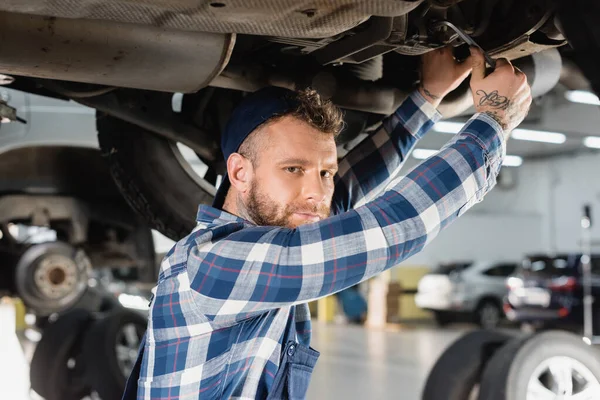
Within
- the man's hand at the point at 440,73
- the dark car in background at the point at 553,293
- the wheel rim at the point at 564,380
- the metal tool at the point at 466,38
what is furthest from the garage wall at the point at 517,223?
the metal tool at the point at 466,38

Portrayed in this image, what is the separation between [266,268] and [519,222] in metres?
19.7

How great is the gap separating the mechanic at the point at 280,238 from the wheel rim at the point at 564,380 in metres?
1.68

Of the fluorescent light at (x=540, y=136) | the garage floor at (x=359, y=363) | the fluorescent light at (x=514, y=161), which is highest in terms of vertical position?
the fluorescent light at (x=514, y=161)

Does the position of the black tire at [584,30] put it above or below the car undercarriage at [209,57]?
below

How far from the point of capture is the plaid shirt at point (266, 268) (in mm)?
1342

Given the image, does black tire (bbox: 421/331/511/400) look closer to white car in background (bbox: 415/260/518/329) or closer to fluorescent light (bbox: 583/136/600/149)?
white car in background (bbox: 415/260/518/329)

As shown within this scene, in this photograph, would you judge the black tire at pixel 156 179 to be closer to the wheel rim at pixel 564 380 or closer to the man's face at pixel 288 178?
the man's face at pixel 288 178

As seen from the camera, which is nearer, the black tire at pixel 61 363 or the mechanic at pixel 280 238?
the mechanic at pixel 280 238

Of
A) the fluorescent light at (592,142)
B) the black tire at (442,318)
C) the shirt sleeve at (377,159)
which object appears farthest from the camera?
the fluorescent light at (592,142)

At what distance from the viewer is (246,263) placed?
53.2 inches

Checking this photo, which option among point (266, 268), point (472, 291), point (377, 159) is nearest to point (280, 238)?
point (266, 268)

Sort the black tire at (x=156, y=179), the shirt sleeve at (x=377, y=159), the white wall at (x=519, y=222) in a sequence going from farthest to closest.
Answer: the white wall at (x=519, y=222)
the black tire at (x=156, y=179)
the shirt sleeve at (x=377, y=159)

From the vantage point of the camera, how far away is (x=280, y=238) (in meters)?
1.36

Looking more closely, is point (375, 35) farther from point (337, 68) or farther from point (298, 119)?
point (337, 68)
